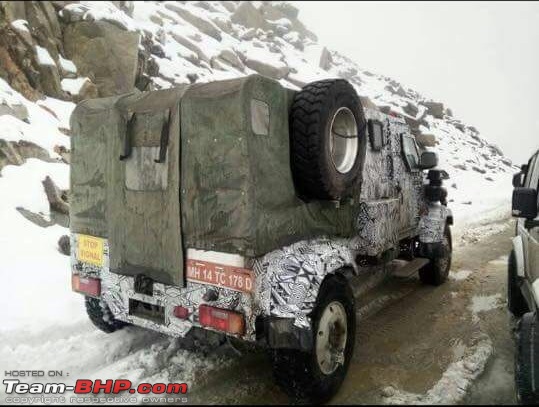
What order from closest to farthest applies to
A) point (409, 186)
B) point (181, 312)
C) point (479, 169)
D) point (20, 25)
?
point (181, 312)
point (409, 186)
point (20, 25)
point (479, 169)

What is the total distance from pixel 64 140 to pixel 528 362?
9.69 metres

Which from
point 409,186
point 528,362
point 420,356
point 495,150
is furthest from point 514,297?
point 495,150

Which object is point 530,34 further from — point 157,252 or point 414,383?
point 157,252

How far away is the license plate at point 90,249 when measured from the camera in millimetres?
3691

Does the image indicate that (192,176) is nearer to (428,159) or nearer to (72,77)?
(428,159)

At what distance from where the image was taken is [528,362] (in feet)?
8.93

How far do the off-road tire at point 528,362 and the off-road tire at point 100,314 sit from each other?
143 inches

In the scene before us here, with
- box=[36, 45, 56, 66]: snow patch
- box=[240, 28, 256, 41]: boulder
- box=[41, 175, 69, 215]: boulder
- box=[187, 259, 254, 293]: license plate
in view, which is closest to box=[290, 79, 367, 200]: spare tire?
box=[187, 259, 254, 293]: license plate

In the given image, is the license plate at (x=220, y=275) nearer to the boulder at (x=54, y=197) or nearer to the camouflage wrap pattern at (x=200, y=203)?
the camouflage wrap pattern at (x=200, y=203)

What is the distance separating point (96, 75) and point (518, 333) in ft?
45.1

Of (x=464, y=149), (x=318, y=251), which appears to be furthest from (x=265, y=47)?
(x=318, y=251)

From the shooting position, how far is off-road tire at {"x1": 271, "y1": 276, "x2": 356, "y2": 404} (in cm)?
295

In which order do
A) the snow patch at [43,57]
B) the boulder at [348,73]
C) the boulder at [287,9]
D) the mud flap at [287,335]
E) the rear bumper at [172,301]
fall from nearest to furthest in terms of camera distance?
the mud flap at [287,335] → the rear bumper at [172,301] → the snow patch at [43,57] → the boulder at [348,73] → the boulder at [287,9]

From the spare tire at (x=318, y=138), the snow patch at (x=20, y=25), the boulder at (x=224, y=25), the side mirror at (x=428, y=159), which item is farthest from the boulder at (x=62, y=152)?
the boulder at (x=224, y=25)
